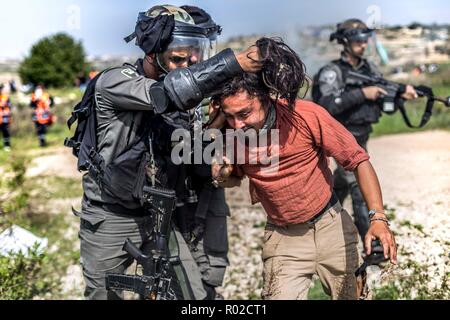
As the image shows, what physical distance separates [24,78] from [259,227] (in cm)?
3007

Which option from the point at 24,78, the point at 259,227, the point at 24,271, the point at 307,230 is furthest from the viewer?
the point at 24,78

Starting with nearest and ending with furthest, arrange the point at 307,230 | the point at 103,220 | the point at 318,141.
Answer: the point at 318,141 → the point at 307,230 → the point at 103,220

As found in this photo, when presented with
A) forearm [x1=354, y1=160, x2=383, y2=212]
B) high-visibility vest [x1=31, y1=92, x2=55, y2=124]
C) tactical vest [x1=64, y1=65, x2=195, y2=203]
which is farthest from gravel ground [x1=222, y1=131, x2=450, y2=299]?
high-visibility vest [x1=31, y1=92, x2=55, y2=124]

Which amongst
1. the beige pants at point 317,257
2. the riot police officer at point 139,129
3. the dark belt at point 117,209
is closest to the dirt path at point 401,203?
the beige pants at point 317,257

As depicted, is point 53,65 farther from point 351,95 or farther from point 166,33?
point 166,33

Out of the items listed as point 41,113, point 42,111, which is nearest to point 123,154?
point 41,113

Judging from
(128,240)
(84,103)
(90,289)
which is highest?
(84,103)

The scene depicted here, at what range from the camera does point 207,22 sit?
14.1 ft

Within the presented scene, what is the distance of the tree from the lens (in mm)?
34781

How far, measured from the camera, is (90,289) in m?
4.18

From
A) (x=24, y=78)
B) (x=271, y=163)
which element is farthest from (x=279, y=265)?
(x=24, y=78)

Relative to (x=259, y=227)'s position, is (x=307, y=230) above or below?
above

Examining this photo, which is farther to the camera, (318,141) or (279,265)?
(279,265)

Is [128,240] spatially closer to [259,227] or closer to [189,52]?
[189,52]
